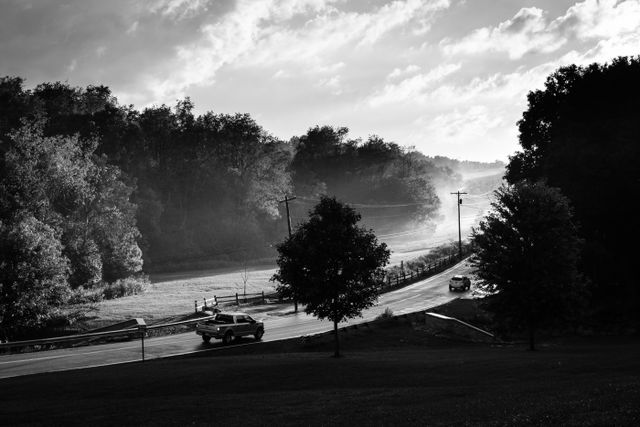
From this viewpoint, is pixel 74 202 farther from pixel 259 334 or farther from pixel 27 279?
pixel 259 334

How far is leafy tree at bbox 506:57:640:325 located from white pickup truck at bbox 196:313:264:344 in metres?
26.0

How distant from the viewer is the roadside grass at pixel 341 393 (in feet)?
42.1

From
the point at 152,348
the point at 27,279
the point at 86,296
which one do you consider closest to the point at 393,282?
the point at 86,296

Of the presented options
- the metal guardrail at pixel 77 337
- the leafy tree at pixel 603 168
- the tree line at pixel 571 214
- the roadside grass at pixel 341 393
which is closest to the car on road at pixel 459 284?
the tree line at pixel 571 214

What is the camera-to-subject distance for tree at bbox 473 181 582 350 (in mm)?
27750

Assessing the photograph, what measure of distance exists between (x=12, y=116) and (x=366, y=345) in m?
65.9

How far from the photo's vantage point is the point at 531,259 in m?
28.0

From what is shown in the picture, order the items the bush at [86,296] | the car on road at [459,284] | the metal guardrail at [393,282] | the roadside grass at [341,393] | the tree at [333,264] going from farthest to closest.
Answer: the car on road at [459,284], the bush at [86,296], the metal guardrail at [393,282], the tree at [333,264], the roadside grass at [341,393]

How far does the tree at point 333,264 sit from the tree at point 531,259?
5.89 meters

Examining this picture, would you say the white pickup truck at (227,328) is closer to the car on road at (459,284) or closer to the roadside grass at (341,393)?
the roadside grass at (341,393)

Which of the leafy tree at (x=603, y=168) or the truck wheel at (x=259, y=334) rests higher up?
the leafy tree at (x=603, y=168)

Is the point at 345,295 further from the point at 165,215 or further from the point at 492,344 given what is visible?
the point at 165,215

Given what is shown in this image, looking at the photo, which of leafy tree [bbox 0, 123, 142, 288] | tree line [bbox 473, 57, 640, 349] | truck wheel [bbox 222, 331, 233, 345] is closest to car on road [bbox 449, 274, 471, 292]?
tree line [bbox 473, 57, 640, 349]

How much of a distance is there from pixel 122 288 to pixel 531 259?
45.2 metres
